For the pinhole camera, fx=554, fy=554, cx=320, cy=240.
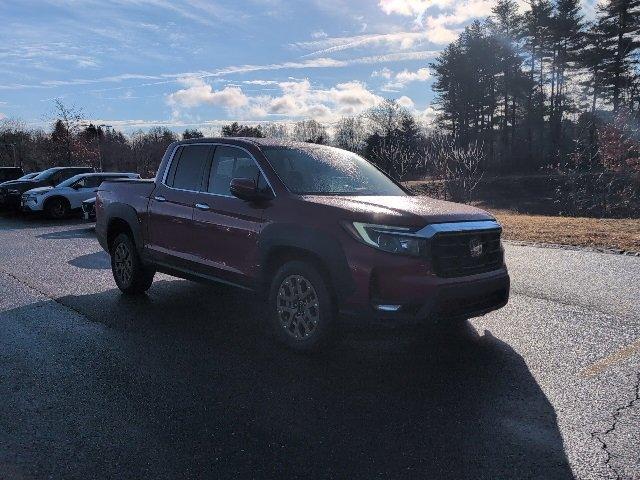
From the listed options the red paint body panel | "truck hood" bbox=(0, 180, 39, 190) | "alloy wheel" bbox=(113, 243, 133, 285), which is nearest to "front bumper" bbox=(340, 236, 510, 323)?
the red paint body panel

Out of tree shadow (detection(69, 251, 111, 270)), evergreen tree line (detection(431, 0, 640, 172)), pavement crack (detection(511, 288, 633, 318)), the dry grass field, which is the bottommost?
tree shadow (detection(69, 251, 111, 270))

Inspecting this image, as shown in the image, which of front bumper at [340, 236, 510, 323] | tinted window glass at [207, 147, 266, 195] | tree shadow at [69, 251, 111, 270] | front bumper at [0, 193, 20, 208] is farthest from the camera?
front bumper at [0, 193, 20, 208]

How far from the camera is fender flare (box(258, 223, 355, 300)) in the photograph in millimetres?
4516

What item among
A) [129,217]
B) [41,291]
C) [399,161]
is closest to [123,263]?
[129,217]

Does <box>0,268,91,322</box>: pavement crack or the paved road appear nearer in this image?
the paved road

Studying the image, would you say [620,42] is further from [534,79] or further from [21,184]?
[21,184]

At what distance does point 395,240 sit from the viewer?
4.42 metres

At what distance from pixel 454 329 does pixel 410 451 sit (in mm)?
2615

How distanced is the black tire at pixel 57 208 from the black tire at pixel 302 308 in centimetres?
1670

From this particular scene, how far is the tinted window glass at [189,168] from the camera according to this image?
617 centimetres

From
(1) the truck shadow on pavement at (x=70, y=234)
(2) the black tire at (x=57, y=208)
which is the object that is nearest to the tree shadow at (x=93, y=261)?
(1) the truck shadow on pavement at (x=70, y=234)

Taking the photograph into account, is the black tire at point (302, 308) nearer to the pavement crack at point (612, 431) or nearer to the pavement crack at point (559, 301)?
the pavement crack at point (612, 431)

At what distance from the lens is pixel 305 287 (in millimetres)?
4891

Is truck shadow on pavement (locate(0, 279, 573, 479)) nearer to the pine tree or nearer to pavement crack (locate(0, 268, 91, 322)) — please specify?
pavement crack (locate(0, 268, 91, 322))
